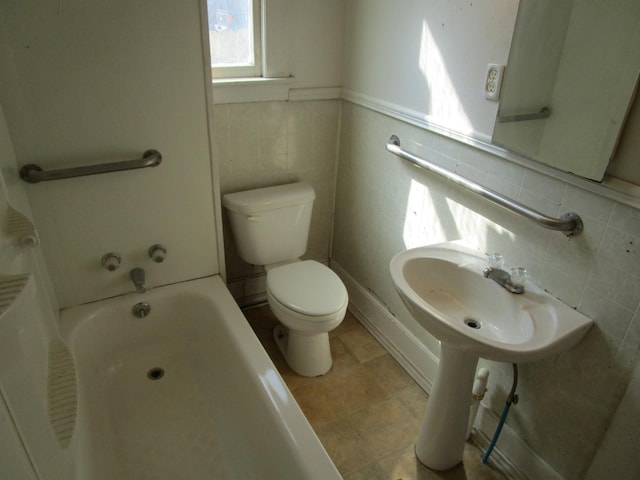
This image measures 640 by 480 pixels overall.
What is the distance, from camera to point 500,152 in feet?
4.80

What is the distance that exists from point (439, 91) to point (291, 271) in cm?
97

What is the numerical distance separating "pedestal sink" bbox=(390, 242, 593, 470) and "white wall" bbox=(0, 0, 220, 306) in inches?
35.1

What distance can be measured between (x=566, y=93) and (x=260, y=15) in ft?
4.24

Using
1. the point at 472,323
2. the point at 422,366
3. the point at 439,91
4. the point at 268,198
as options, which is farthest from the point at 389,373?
the point at 439,91

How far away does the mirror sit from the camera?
1149 millimetres

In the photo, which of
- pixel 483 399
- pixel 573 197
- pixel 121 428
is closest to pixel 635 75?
pixel 573 197

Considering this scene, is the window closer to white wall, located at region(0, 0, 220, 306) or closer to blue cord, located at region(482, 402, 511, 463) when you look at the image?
white wall, located at region(0, 0, 220, 306)

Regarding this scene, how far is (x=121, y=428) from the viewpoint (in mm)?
1647

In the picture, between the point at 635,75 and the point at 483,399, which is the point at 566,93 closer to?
the point at 635,75

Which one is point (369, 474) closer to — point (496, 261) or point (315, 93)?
point (496, 261)

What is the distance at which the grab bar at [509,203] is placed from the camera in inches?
51.1

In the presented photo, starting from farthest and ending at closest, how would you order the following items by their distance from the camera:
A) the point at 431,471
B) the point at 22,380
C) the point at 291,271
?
the point at 291,271 → the point at 431,471 → the point at 22,380

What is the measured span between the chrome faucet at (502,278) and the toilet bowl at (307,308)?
65cm

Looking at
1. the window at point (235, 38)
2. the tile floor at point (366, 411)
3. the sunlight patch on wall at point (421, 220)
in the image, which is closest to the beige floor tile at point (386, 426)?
the tile floor at point (366, 411)
